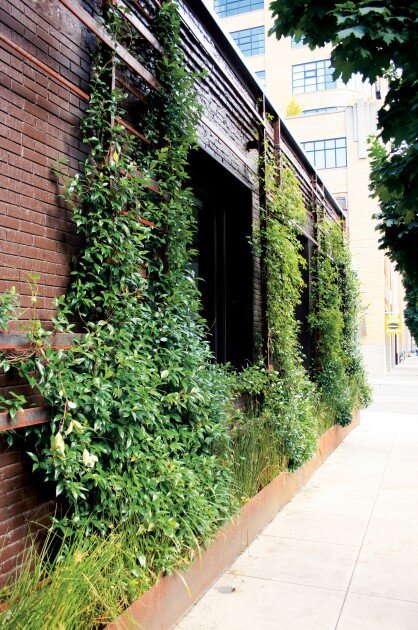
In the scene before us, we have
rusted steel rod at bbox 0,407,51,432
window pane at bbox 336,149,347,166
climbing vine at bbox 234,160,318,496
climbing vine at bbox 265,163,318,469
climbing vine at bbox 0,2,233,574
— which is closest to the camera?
rusted steel rod at bbox 0,407,51,432

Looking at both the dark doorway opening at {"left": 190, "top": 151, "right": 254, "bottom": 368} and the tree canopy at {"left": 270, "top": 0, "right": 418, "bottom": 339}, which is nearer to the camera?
the tree canopy at {"left": 270, "top": 0, "right": 418, "bottom": 339}

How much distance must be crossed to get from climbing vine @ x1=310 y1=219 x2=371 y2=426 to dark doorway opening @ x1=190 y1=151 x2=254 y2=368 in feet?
10.0

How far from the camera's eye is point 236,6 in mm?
37656

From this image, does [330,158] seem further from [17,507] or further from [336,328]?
[17,507]

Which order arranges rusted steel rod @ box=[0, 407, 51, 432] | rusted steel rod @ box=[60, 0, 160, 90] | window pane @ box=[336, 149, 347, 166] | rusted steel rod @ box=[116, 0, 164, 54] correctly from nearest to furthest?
rusted steel rod @ box=[0, 407, 51, 432] < rusted steel rod @ box=[60, 0, 160, 90] < rusted steel rod @ box=[116, 0, 164, 54] < window pane @ box=[336, 149, 347, 166]

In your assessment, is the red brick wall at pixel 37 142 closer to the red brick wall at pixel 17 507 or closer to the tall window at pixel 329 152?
the red brick wall at pixel 17 507

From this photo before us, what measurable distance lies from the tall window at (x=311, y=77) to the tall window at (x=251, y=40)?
131 inches

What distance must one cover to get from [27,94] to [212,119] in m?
3.12

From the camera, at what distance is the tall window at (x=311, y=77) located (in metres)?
34.9

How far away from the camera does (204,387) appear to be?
13.4 ft

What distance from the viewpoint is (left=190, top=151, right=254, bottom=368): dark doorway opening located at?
266 inches

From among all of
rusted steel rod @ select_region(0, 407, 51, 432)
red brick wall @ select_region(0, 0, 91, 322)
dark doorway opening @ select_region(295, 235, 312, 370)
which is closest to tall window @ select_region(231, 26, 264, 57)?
dark doorway opening @ select_region(295, 235, 312, 370)

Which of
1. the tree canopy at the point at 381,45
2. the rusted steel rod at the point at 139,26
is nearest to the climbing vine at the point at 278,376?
the rusted steel rod at the point at 139,26

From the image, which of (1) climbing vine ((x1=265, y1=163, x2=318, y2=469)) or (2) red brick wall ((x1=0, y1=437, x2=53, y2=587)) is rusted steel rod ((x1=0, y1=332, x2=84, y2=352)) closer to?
(2) red brick wall ((x1=0, y1=437, x2=53, y2=587))
